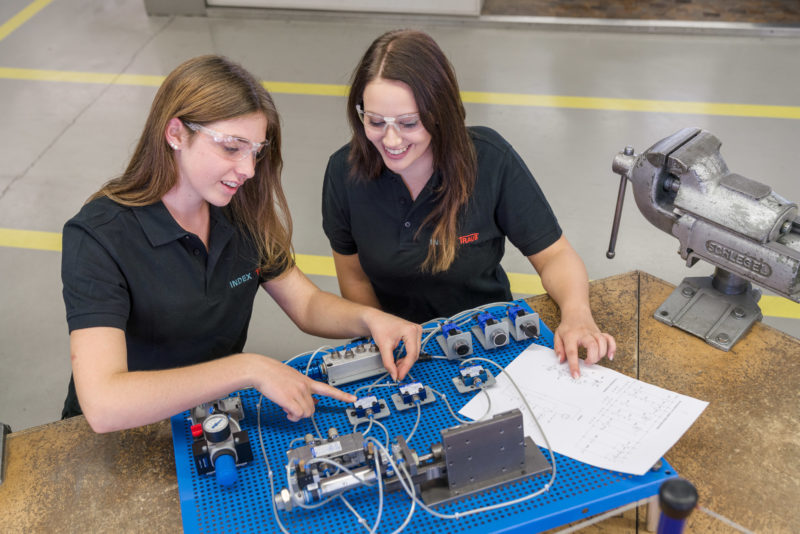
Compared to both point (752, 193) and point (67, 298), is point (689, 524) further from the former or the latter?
point (67, 298)

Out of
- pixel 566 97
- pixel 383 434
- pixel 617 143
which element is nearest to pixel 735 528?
pixel 383 434

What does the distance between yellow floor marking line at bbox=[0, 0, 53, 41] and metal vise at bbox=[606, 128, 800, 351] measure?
616 cm

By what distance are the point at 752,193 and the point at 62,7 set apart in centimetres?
676

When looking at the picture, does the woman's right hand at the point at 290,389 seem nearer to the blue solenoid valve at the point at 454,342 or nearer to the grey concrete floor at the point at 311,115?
the blue solenoid valve at the point at 454,342

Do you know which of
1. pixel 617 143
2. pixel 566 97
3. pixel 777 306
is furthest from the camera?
pixel 566 97

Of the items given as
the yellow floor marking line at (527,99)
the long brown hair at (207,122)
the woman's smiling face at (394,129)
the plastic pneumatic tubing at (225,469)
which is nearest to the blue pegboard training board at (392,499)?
the plastic pneumatic tubing at (225,469)

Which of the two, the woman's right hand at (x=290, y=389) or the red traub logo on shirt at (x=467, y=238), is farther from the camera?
the red traub logo on shirt at (x=467, y=238)

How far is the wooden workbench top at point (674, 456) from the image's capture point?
4.96 ft

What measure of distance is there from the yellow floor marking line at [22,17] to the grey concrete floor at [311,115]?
0.05m

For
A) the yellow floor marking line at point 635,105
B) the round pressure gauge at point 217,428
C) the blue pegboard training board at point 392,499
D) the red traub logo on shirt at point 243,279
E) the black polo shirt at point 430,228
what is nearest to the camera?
the blue pegboard training board at point 392,499

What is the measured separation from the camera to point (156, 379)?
1589 mm

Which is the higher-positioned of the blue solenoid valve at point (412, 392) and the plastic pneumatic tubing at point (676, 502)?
the plastic pneumatic tubing at point (676, 502)

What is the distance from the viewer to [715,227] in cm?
175

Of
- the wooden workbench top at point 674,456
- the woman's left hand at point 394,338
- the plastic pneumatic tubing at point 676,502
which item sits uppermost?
the plastic pneumatic tubing at point 676,502
